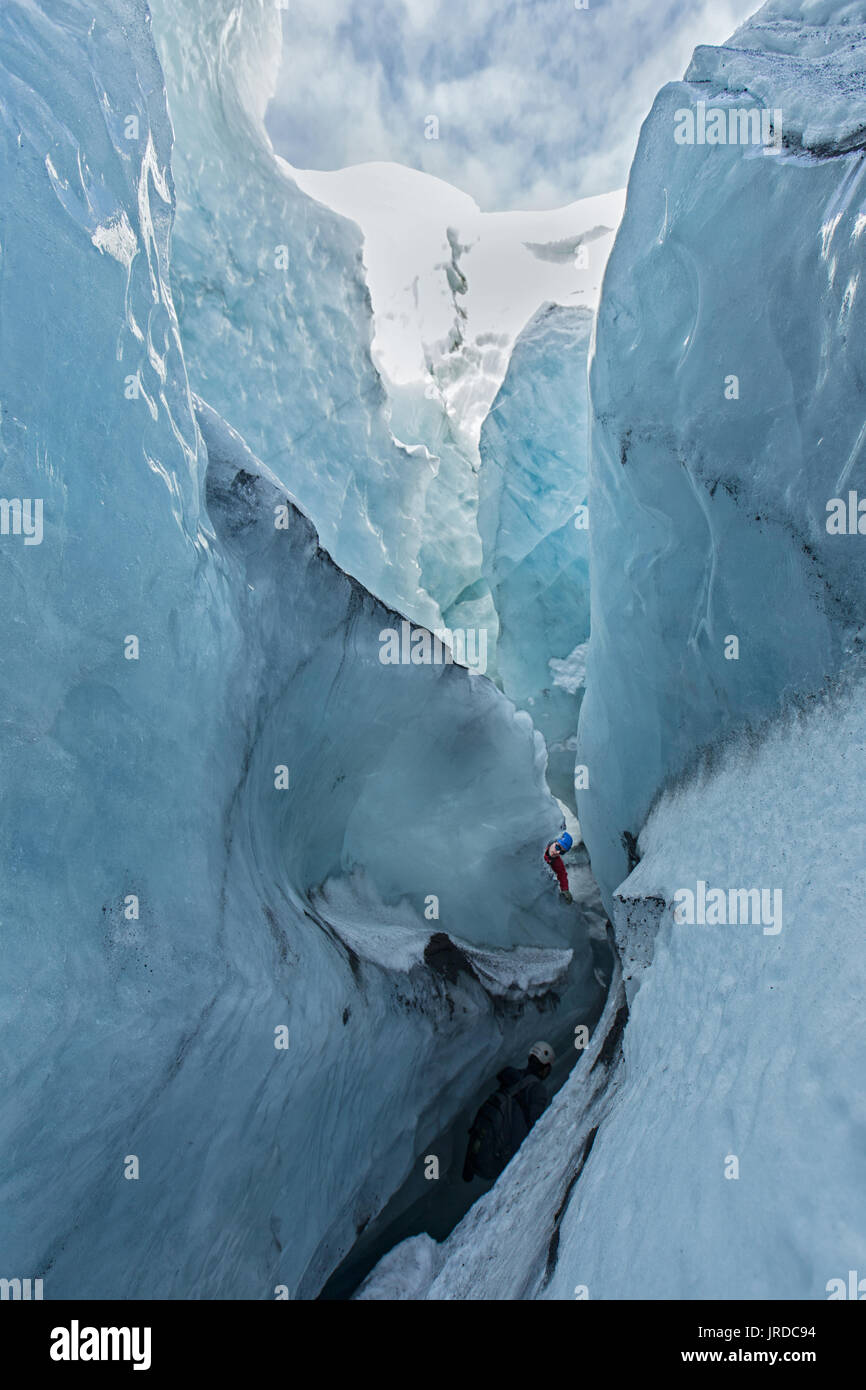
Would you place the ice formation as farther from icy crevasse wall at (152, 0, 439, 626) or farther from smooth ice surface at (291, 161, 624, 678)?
smooth ice surface at (291, 161, 624, 678)

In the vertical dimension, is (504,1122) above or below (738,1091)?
below

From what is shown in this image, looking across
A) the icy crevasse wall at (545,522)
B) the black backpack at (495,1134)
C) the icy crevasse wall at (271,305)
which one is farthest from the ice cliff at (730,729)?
the icy crevasse wall at (545,522)

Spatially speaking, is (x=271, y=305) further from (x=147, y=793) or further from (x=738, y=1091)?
(x=738, y=1091)

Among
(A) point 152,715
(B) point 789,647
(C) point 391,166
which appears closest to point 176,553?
(A) point 152,715

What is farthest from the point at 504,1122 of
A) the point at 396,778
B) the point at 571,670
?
the point at 571,670

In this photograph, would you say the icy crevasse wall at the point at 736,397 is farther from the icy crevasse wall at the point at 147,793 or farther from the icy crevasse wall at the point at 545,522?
the icy crevasse wall at the point at 545,522

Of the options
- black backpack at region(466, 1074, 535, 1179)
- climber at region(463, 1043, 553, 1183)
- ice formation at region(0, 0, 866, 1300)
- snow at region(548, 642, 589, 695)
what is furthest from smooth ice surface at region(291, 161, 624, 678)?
black backpack at region(466, 1074, 535, 1179)

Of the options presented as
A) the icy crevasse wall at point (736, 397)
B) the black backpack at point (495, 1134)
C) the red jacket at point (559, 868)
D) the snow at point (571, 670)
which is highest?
the snow at point (571, 670)
